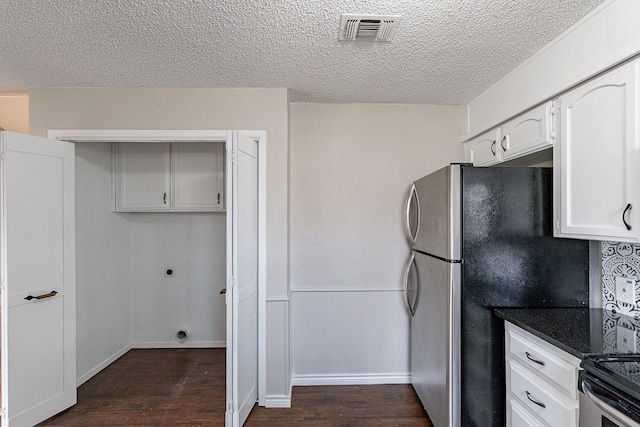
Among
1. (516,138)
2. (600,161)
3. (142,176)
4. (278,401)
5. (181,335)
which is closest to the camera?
(600,161)

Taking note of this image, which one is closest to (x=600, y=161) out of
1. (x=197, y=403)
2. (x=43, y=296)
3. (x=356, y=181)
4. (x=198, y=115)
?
(x=356, y=181)

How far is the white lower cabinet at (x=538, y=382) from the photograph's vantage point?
141 cm

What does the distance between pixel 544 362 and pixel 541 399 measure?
0.58 feet

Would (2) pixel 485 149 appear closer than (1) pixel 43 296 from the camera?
No

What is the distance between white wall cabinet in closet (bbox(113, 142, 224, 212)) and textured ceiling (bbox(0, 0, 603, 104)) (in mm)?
1000

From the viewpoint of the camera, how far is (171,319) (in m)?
3.68

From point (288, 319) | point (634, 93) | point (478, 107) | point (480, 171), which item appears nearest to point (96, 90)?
point (288, 319)

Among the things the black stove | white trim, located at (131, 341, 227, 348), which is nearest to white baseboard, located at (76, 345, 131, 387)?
white trim, located at (131, 341, 227, 348)

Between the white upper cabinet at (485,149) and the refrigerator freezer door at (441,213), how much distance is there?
586mm

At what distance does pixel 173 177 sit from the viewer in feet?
11.5

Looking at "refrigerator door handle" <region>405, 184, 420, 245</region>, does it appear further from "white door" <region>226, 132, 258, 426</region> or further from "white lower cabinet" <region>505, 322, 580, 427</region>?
"white door" <region>226, 132, 258, 426</region>

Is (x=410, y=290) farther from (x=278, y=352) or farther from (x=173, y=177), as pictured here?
(x=173, y=177)

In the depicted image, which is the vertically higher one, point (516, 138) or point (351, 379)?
point (516, 138)

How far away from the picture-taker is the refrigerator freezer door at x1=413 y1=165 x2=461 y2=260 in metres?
1.95
